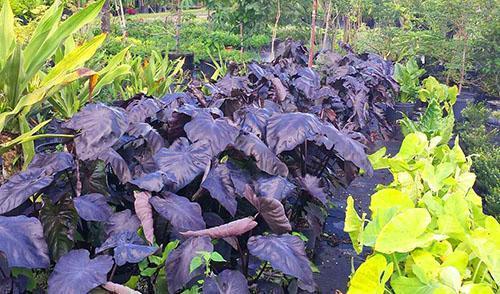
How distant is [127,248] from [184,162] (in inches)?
13.9

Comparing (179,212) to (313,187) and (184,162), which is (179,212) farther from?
(313,187)

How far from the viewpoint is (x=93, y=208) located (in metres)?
1.30

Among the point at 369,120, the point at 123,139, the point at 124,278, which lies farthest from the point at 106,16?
the point at 124,278

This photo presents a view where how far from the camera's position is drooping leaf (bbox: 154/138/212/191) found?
4.60ft

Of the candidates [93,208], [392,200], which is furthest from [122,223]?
[392,200]

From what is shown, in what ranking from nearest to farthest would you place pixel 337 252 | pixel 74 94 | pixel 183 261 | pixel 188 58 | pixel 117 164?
1. pixel 183 261
2. pixel 117 164
3. pixel 337 252
4. pixel 74 94
5. pixel 188 58

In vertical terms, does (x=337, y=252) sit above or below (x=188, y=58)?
above

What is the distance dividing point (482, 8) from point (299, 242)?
5.66 metres

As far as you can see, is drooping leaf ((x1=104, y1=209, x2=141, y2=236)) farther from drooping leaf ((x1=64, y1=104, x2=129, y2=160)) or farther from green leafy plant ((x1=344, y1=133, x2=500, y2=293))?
green leafy plant ((x1=344, y1=133, x2=500, y2=293))

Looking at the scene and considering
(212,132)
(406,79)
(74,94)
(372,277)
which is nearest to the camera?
(372,277)

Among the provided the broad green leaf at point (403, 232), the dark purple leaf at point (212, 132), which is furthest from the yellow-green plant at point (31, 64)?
the broad green leaf at point (403, 232)

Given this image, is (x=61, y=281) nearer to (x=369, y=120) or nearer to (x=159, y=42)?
(x=369, y=120)

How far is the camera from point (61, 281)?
3.64 ft

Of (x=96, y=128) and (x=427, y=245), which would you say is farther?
(x=96, y=128)
